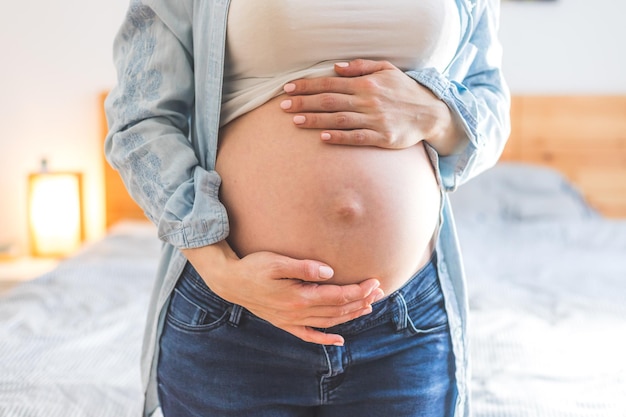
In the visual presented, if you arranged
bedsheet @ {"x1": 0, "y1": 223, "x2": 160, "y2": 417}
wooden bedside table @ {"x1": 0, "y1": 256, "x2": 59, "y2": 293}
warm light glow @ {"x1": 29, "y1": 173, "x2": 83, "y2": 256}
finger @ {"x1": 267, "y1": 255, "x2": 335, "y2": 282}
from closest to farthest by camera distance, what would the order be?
finger @ {"x1": 267, "y1": 255, "x2": 335, "y2": 282}
bedsheet @ {"x1": 0, "y1": 223, "x2": 160, "y2": 417}
wooden bedside table @ {"x1": 0, "y1": 256, "x2": 59, "y2": 293}
warm light glow @ {"x1": 29, "y1": 173, "x2": 83, "y2": 256}

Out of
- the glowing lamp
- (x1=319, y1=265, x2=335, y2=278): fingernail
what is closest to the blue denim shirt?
(x1=319, y1=265, x2=335, y2=278): fingernail

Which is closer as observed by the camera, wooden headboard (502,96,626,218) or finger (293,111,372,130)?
finger (293,111,372,130)

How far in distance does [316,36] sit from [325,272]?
272 millimetres

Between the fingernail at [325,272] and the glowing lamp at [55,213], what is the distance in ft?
7.52

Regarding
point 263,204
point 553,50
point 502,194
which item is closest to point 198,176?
point 263,204

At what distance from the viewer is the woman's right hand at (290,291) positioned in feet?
2.21

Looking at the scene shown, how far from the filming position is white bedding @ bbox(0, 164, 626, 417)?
3.82 feet

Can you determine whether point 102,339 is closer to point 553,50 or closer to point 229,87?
point 229,87

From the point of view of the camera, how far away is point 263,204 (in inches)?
28.8

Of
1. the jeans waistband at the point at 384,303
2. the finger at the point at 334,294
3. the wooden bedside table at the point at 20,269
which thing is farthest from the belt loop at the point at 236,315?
the wooden bedside table at the point at 20,269

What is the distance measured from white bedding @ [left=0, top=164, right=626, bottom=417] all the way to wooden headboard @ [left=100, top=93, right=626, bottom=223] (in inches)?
11.7

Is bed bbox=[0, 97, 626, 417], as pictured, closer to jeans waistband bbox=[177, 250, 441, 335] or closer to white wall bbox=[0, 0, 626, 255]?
white wall bbox=[0, 0, 626, 255]

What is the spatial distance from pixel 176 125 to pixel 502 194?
206 centimetres

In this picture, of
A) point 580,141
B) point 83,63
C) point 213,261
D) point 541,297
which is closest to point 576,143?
point 580,141
